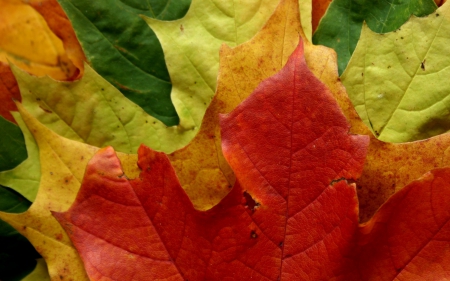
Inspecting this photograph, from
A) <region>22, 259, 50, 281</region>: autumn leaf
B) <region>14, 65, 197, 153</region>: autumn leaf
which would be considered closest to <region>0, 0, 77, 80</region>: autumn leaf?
<region>14, 65, 197, 153</region>: autumn leaf

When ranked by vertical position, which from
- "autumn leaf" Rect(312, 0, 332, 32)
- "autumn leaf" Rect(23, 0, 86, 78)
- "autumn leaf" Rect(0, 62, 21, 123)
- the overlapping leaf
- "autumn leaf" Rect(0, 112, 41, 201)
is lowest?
the overlapping leaf

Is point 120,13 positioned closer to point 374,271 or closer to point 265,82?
point 265,82

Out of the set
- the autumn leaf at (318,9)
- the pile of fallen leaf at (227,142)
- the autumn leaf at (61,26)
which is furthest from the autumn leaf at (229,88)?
the autumn leaf at (61,26)

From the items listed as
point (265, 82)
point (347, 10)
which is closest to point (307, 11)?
point (347, 10)

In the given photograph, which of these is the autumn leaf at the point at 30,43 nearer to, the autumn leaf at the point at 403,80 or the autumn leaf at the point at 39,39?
the autumn leaf at the point at 39,39

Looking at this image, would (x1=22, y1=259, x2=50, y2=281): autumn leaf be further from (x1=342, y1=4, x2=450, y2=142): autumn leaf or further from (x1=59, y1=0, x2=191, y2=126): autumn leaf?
(x1=342, y1=4, x2=450, y2=142): autumn leaf

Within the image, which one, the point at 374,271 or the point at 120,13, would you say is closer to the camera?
the point at 374,271

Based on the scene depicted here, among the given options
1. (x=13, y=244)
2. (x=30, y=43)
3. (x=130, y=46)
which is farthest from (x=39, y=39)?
(x=13, y=244)
